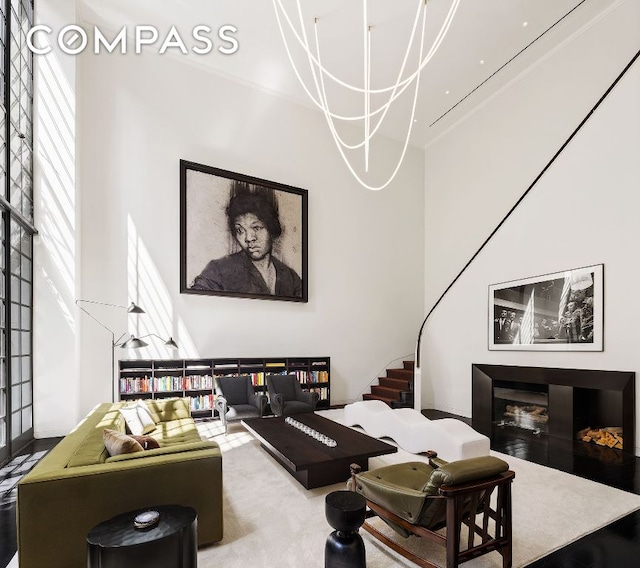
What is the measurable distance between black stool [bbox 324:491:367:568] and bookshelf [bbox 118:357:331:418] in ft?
16.6

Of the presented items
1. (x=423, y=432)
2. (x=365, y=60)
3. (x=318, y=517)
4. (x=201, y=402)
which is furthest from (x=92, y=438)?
(x=365, y=60)

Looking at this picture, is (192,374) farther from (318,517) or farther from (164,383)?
(318,517)

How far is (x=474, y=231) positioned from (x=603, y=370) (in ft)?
14.1

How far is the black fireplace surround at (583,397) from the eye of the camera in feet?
17.7

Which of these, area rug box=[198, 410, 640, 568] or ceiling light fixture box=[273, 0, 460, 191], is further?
ceiling light fixture box=[273, 0, 460, 191]

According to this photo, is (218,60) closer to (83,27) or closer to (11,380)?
(83,27)

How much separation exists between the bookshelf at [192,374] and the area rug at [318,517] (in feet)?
8.23

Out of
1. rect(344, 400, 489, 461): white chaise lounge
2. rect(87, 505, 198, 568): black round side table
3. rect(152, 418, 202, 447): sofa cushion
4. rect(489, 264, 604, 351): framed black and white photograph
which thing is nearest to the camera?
rect(87, 505, 198, 568): black round side table

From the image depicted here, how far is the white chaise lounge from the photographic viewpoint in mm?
4816

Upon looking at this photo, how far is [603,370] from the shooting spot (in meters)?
5.70

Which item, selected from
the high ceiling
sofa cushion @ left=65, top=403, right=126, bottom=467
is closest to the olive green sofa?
sofa cushion @ left=65, top=403, right=126, bottom=467

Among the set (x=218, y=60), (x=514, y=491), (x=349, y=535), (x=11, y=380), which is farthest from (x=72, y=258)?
(x=514, y=491)

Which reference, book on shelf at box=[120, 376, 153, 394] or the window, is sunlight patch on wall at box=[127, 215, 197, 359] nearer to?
book on shelf at box=[120, 376, 153, 394]

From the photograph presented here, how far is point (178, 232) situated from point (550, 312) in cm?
657
